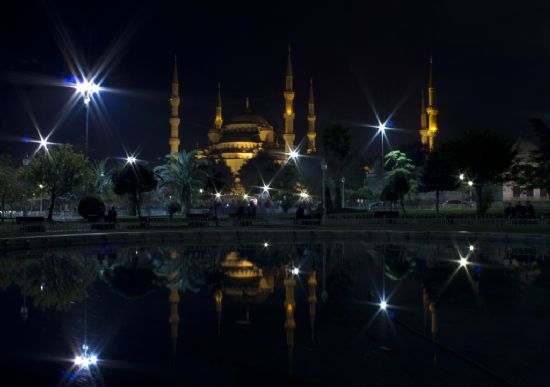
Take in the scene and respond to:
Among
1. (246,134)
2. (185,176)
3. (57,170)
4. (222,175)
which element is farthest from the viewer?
(246,134)

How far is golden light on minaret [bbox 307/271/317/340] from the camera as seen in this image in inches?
277

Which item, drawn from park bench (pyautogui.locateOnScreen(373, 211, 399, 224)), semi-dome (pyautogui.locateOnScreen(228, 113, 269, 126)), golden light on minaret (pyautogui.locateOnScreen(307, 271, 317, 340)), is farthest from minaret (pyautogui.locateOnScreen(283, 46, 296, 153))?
golden light on minaret (pyautogui.locateOnScreen(307, 271, 317, 340))

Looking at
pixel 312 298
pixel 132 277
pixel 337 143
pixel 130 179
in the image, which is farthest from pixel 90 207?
pixel 312 298

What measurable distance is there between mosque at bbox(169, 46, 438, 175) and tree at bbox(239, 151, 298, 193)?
2.45 m

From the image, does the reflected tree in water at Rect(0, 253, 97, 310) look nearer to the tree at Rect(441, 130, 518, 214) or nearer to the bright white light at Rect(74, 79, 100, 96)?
the bright white light at Rect(74, 79, 100, 96)

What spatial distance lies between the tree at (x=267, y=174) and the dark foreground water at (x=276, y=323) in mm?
39991

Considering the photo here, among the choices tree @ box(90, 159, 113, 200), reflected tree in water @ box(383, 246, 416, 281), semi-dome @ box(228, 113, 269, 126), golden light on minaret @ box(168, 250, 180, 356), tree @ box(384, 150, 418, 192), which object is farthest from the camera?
semi-dome @ box(228, 113, 269, 126)

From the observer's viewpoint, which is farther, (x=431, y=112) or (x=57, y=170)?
(x=431, y=112)

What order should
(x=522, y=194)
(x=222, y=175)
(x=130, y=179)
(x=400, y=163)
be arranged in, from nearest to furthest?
(x=130, y=179) < (x=522, y=194) < (x=400, y=163) < (x=222, y=175)

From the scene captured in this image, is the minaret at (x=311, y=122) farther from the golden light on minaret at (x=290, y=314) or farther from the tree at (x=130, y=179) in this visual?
the golden light on minaret at (x=290, y=314)

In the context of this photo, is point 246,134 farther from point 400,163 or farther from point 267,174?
point 400,163

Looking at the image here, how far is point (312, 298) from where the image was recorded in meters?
8.96

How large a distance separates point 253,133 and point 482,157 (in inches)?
2086

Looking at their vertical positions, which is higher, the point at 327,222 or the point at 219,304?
the point at 327,222
